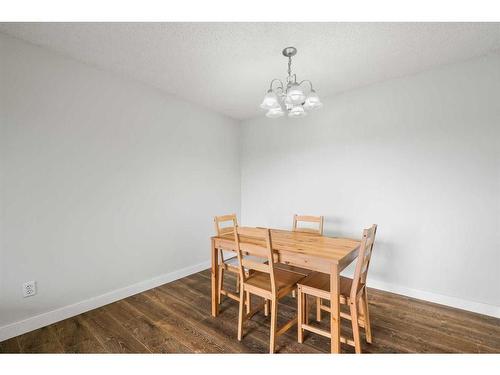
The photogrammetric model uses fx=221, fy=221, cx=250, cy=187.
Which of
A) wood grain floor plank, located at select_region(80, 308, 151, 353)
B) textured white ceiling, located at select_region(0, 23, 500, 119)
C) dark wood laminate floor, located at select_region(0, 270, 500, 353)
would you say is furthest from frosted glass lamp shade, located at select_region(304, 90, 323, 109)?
wood grain floor plank, located at select_region(80, 308, 151, 353)

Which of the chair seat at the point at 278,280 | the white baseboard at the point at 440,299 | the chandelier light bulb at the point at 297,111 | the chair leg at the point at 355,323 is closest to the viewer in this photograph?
the chair leg at the point at 355,323

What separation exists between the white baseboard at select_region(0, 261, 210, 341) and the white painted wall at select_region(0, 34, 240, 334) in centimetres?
1

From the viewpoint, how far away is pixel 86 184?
2180 millimetres

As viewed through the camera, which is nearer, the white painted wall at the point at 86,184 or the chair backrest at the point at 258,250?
the chair backrest at the point at 258,250

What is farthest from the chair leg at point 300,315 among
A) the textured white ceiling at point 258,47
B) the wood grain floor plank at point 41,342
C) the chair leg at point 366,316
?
the textured white ceiling at point 258,47

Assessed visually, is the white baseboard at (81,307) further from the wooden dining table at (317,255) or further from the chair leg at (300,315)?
the chair leg at (300,315)

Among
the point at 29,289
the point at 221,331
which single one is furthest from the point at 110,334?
the point at 221,331

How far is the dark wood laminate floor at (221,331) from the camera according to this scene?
5.31ft

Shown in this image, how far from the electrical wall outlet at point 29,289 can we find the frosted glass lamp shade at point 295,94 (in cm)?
264

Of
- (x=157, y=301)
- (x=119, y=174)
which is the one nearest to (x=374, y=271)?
(x=157, y=301)

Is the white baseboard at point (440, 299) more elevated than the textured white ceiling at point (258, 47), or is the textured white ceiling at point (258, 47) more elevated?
the textured white ceiling at point (258, 47)

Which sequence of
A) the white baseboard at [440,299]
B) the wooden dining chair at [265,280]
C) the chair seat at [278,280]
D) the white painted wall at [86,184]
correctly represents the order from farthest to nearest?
the white baseboard at [440,299] < the white painted wall at [86,184] < the chair seat at [278,280] < the wooden dining chair at [265,280]

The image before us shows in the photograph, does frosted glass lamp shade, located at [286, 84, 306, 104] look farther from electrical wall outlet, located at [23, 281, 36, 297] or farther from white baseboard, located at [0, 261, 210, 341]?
electrical wall outlet, located at [23, 281, 36, 297]

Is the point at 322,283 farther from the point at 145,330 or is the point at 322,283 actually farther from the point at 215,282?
the point at 145,330
